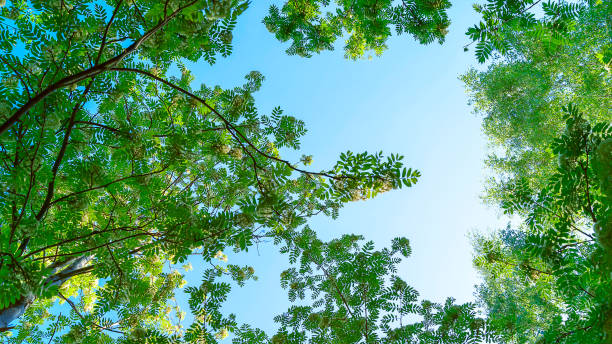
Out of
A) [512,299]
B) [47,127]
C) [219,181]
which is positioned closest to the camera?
[47,127]

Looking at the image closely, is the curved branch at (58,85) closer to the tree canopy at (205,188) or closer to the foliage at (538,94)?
the tree canopy at (205,188)

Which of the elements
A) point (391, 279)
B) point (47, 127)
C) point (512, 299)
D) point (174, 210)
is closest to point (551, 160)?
point (512, 299)

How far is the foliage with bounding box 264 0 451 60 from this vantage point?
3.01 meters

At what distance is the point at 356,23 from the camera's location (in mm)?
4645

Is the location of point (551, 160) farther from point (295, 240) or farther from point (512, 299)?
point (295, 240)

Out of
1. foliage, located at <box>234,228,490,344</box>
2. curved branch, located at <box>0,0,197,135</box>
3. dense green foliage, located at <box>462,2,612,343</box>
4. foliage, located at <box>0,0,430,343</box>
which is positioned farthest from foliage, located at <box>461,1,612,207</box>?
curved branch, located at <box>0,0,197,135</box>

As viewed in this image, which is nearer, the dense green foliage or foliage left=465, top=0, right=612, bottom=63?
foliage left=465, top=0, right=612, bottom=63

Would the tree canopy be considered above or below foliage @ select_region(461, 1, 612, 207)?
below

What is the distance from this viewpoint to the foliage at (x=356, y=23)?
301 centimetres

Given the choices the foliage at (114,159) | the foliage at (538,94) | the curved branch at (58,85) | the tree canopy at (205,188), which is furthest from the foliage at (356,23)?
the foliage at (538,94)

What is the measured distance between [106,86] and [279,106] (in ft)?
4.76

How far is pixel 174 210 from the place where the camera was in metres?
1.75

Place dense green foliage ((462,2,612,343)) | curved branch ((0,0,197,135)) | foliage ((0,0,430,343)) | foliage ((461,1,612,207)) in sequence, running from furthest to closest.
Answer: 1. foliage ((461,1,612,207))
2. dense green foliage ((462,2,612,343))
3. foliage ((0,0,430,343))
4. curved branch ((0,0,197,135))

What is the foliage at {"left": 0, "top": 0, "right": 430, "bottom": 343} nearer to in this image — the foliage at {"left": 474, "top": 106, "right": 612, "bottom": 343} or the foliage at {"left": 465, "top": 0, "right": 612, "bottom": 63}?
the foliage at {"left": 474, "top": 106, "right": 612, "bottom": 343}
